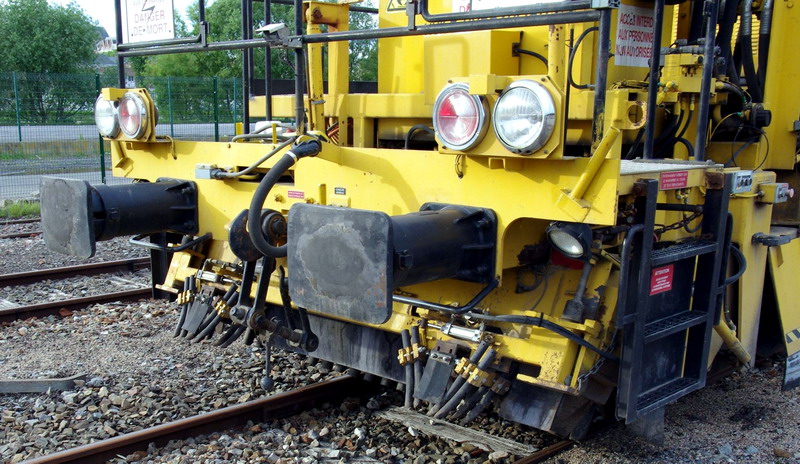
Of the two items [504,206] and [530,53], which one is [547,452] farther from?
[530,53]

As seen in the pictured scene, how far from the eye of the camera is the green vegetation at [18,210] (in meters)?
11.3

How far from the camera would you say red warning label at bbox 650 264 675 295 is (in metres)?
3.24

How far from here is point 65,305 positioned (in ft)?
20.7

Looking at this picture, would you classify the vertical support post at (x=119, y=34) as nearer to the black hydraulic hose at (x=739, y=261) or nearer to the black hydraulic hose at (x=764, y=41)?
the black hydraulic hose at (x=739, y=261)

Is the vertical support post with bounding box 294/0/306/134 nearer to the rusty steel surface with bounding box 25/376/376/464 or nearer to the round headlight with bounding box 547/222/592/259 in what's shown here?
the round headlight with bounding box 547/222/592/259

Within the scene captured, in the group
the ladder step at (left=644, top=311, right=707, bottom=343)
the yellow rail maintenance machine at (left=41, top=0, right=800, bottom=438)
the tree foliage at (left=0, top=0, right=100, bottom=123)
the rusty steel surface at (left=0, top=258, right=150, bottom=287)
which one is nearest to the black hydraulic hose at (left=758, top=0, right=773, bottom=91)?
the yellow rail maintenance machine at (left=41, top=0, right=800, bottom=438)

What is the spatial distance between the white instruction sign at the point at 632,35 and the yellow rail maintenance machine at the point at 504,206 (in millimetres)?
12

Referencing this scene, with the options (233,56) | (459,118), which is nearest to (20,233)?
(459,118)

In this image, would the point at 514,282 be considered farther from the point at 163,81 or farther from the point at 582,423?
the point at 163,81

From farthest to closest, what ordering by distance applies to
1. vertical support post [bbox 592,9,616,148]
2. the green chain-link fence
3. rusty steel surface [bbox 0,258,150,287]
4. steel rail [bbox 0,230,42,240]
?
1. the green chain-link fence
2. steel rail [bbox 0,230,42,240]
3. rusty steel surface [bbox 0,258,150,287]
4. vertical support post [bbox 592,9,616,148]

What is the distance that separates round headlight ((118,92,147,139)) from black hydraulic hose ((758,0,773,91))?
3.51 meters

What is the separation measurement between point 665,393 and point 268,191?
1915mm

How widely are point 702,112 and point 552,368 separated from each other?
1.38 meters

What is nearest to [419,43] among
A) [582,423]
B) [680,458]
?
[582,423]
